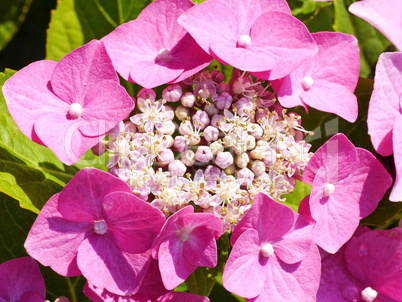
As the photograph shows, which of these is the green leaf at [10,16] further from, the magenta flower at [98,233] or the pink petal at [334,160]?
the pink petal at [334,160]

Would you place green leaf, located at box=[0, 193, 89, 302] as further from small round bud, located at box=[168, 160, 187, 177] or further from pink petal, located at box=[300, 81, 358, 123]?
pink petal, located at box=[300, 81, 358, 123]

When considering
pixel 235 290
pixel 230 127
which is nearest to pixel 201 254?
pixel 235 290

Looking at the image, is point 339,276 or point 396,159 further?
point 339,276

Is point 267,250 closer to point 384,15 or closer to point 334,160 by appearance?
point 334,160

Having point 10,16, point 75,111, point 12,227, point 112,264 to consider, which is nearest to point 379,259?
point 112,264

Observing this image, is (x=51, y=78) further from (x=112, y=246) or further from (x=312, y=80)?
(x=312, y=80)
